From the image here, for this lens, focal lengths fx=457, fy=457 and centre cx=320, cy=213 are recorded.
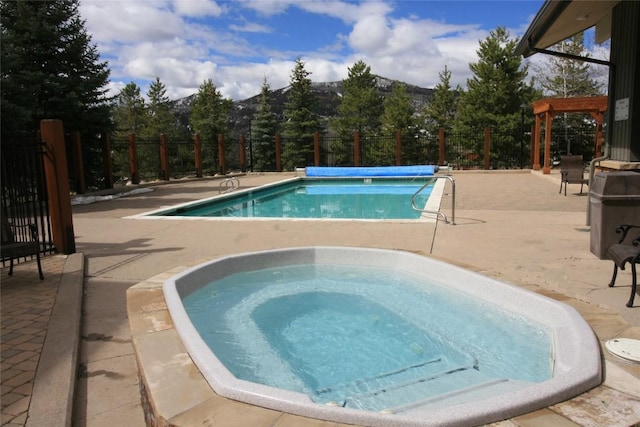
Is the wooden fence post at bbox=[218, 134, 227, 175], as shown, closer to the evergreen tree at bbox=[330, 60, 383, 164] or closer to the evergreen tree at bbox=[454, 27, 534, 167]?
the evergreen tree at bbox=[330, 60, 383, 164]

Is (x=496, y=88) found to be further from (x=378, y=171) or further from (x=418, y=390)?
(x=418, y=390)

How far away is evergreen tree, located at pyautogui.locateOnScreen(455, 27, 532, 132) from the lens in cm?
2052

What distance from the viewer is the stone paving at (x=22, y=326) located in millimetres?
2409

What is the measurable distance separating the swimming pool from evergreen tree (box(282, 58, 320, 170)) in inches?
256

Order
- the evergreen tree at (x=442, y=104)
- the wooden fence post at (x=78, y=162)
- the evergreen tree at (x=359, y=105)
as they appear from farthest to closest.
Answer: the evergreen tree at (x=359, y=105) < the evergreen tree at (x=442, y=104) < the wooden fence post at (x=78, y=162)

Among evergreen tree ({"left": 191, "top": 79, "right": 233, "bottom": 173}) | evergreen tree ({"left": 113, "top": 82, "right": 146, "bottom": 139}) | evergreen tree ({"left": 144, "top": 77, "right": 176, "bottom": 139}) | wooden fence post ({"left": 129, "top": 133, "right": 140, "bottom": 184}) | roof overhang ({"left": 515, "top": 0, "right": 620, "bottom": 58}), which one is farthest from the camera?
evergreen tree ({"left": 113, "top": 82, "right": 146, "bottom": 139})

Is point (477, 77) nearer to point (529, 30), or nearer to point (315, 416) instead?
point (529, 30)

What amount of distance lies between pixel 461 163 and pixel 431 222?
1526 centimetres

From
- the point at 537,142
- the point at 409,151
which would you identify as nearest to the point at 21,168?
the point at 537,142

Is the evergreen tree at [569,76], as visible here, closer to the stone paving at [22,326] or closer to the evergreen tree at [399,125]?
the evergreen tree at [399,125]

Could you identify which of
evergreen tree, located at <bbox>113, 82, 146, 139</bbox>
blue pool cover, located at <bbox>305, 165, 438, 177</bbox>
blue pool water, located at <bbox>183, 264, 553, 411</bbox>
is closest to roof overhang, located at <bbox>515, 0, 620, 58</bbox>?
blue pool water, located at <bbox>183, 264, 553, 411</bbox>

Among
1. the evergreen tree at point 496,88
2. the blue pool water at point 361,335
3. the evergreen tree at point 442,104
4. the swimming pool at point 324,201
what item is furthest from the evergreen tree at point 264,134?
the blue pool water at point 361,335

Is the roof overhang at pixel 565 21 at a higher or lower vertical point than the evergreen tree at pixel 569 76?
lower

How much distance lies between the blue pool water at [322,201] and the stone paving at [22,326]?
4.56 metres
